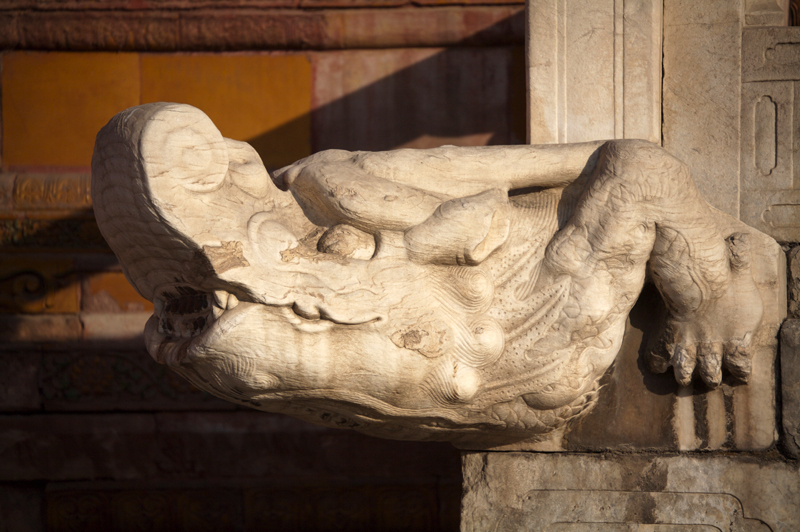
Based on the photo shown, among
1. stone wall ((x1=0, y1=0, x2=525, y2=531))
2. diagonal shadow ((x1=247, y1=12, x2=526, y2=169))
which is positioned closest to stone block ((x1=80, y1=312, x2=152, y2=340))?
stone wall ((x1=0, y1=0, x2=525, y2=531))

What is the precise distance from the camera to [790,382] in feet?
5.48

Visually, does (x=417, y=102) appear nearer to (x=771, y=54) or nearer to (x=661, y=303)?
(x=771, y=54)

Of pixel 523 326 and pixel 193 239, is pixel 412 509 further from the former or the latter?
pixel 193 239

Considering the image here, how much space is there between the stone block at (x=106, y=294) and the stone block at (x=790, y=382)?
104 inches

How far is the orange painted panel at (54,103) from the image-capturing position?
10.5 feet

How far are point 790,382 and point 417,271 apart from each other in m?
1.04

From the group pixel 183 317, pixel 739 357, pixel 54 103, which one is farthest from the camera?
pixel 54 103

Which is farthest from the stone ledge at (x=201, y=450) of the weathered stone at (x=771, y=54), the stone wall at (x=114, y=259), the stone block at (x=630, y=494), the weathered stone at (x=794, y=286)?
the weathered stone at (x=771, y=54)

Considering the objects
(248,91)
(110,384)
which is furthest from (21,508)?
(248,91)

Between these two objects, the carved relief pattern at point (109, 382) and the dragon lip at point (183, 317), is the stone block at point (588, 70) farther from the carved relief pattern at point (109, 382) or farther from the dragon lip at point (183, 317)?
the carved relief pattern at point (109, 382)

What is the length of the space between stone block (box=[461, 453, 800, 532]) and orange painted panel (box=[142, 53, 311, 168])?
80.0 inches

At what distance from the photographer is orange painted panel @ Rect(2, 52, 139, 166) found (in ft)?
10.5

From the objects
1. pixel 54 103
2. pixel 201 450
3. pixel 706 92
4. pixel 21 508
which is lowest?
pixel 21 508

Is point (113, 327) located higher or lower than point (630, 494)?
higher
